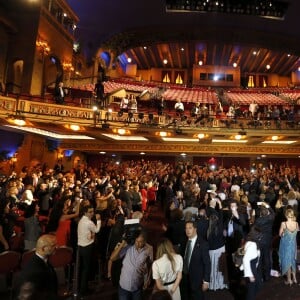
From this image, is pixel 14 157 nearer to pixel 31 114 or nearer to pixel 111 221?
pixel 31 114

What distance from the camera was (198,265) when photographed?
11.8ft

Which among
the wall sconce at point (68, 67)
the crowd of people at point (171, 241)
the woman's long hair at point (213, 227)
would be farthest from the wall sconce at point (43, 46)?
the woman's long hair at point (213, 227)

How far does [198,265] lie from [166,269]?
0.82 m

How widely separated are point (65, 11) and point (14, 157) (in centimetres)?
1094

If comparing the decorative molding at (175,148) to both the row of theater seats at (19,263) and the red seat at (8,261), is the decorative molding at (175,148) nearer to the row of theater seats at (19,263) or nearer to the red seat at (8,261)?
the row of theater seats at (19,263)

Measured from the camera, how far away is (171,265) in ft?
9.82

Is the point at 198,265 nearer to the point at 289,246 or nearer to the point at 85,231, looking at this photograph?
the point at 85,231

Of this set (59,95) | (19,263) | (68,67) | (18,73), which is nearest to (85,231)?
(19,263)

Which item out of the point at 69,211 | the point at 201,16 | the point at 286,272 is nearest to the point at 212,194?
the point at 286,272

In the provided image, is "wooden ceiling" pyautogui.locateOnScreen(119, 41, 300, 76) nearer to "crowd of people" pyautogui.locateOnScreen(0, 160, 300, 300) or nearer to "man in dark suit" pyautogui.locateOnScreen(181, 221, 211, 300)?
"crowd of people" pyautogui.locateOnScreen(0, 160, 300, 300)

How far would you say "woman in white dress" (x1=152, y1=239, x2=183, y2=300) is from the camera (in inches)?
116

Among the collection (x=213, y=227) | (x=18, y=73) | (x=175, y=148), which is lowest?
(x=213, y=227)

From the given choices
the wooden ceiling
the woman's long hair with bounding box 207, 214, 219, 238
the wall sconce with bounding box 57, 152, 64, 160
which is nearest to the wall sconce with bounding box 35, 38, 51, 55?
the wall sconce with bounding box 57, 152, 64, 160

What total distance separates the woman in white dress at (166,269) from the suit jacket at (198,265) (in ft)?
1.93
